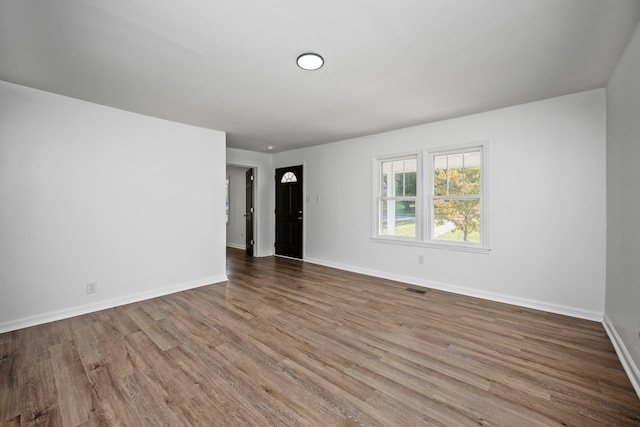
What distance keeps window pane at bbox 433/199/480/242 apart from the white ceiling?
4.29 ft

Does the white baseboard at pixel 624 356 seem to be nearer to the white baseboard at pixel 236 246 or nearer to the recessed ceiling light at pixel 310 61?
the recessed ceiling light at pixel 310 61

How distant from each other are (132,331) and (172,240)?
1523mm

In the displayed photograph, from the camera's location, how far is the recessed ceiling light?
2.23 metres

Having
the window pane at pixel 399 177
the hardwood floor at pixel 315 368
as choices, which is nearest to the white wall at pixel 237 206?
the window pane at pixel 399 177

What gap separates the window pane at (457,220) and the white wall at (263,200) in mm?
3759

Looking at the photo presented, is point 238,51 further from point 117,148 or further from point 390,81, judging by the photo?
point 117,148

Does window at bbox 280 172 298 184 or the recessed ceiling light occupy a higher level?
the recessed ceiling light

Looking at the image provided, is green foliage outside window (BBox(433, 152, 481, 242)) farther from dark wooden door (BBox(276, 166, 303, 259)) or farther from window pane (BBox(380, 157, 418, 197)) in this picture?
dark wooden door (BBox(276, 166, 303, 259))

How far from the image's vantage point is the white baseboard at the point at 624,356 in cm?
188

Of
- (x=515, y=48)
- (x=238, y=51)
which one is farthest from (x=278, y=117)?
(x=515, y=48)

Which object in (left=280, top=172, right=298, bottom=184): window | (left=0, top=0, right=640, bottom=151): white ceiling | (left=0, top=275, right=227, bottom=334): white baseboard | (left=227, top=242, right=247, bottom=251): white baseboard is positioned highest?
(left=0, top=0, right=640, bottom=151): white ceiling

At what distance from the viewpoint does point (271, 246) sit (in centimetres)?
669

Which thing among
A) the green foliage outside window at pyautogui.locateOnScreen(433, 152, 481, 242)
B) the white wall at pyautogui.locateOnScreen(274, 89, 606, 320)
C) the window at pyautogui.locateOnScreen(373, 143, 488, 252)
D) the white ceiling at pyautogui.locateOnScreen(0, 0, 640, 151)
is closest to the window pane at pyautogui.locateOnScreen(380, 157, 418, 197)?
the window at pyautogui.locateOnScreen(373, 143, 488, 252)

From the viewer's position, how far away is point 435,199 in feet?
13.8
